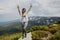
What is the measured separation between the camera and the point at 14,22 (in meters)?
5.76

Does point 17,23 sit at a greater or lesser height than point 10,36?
greater

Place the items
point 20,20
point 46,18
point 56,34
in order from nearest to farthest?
1. point 20,20
2. point 56,34
3. point 46,18

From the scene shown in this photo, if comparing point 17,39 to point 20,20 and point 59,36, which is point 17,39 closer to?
point 20,20

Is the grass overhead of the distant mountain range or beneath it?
beneath

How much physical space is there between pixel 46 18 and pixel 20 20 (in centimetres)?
104

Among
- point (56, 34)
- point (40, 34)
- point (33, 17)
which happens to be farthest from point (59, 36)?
point (33, 17)

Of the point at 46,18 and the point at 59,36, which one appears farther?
the point at 46,18

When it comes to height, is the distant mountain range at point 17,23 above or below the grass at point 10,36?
above

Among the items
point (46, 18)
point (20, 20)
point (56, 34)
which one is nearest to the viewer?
point (20, 20)

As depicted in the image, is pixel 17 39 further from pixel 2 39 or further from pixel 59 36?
pixel 59 36

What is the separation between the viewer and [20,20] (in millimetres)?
5211

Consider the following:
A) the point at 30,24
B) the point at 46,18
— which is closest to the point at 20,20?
the point at 30,24

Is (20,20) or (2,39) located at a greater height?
(20,20)

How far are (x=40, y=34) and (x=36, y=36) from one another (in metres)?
0.13
